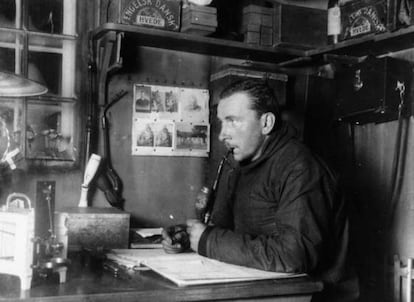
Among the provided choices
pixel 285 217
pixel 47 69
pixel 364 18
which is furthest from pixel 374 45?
pixel 47 69

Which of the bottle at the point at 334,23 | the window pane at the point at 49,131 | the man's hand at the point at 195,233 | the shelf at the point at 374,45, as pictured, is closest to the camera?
the man's hand at the point at 195,233

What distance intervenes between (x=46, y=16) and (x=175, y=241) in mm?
1570

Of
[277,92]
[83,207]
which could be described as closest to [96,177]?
[83,207]

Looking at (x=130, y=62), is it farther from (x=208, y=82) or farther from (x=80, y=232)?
(x=80, y=232)

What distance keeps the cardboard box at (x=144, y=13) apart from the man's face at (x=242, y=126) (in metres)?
0.71

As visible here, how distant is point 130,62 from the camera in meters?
3.30

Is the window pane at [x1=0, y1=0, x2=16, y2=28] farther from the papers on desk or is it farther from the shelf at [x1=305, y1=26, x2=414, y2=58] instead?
the shelf at [x1=305, y1=26, x2=414, y2=58]

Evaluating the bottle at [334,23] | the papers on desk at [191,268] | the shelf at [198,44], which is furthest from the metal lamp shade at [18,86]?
the bottle at [334,23]

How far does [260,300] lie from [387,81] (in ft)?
5.53

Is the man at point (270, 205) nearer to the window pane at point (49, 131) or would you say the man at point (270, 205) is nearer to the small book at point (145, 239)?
the small book at point (145, 239)

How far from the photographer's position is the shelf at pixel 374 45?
9.71ft

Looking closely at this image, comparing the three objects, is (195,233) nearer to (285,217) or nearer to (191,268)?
(191,268)

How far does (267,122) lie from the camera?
260 cm

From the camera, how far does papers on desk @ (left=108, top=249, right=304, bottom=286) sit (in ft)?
5.96
